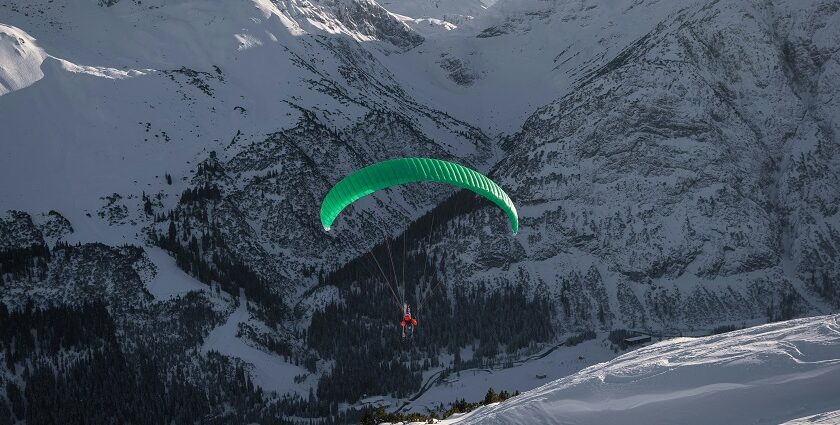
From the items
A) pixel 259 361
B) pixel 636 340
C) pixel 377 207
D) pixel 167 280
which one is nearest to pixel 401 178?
pixel 259 361

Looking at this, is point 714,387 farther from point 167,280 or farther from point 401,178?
point 167,280

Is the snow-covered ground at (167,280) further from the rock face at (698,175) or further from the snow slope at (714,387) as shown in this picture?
the snow slope at (714,387)

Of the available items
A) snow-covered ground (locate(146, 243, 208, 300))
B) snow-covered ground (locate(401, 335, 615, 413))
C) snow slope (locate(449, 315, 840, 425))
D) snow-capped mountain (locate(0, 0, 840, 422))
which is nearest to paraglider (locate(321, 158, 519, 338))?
snow slope (locate(449, 315, 840, 425))

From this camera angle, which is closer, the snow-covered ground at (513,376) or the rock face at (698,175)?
the snow-covered ground at (513,376)

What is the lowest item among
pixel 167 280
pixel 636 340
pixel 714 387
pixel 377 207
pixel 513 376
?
pixel 513 376

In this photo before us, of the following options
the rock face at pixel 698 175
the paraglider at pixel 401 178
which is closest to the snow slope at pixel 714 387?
the paraglider at pixel 401 178

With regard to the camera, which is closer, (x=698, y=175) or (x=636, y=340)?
(x=636, y=340)
